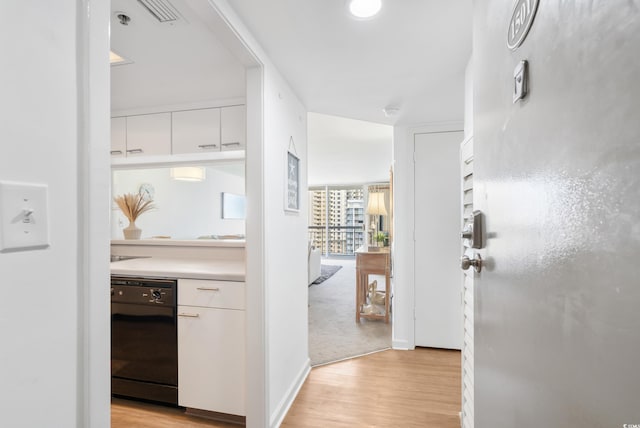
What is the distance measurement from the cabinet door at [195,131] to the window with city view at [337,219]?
712 centimetres

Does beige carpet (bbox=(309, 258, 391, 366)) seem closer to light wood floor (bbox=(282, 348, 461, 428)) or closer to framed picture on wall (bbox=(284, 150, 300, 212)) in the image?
light wood floor (bbox=(282, 348, 461, 428))

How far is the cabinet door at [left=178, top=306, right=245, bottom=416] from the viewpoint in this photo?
1812 mm

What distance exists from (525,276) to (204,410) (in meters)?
2.09

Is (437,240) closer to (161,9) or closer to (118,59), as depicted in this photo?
(161,9)

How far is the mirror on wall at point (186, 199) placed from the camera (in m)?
3.06

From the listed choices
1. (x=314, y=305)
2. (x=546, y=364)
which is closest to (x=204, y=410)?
(x=546, y=364)

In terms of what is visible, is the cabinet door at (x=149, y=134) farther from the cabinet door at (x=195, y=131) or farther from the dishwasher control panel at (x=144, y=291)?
the dishwasher control panel at (x=144, y=291)

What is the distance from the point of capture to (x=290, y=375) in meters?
2.06

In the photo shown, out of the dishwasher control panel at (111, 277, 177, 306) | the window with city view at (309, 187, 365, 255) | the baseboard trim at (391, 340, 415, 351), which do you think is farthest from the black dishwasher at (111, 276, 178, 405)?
the window with city view at (309, 187, 365, 255)

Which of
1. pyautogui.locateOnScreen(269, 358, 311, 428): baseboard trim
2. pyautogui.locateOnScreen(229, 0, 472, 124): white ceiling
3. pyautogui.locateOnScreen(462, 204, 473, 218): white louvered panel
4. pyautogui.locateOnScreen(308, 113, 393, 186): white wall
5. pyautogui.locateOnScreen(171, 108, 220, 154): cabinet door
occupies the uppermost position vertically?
pyautogui.locateOnScreen(308, 113, 393, 186): white wall
